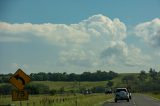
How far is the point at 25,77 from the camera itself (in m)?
24.1

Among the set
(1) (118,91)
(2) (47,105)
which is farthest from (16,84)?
(1) (118,91)

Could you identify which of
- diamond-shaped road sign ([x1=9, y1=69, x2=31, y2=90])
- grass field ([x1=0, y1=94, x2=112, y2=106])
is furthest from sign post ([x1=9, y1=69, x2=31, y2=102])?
grass field ([x1=0, y1=94, x2=112, y2=106])

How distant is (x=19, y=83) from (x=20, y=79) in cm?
20

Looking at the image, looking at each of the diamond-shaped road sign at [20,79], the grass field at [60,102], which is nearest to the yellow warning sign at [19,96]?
the diamond-shaped road sign at [20,79]

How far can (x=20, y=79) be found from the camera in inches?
951

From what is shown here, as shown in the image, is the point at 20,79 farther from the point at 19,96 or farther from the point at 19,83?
the point at 19,96

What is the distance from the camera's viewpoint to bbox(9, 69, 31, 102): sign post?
23.8m

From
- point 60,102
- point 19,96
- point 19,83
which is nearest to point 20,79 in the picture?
point 19,83

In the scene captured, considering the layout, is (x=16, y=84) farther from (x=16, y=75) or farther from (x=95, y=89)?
(x=95, y=89)

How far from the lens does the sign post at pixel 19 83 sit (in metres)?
23.8

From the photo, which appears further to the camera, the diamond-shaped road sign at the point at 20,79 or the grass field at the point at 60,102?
the grass field at the point at 60,102

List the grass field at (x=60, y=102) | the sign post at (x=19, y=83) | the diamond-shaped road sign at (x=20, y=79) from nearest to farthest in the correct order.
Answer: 1. the sign post at (x=19, y=83)
2. the diamond-shaped road sign at (x=20, y=79)
3. the grass field at (x=60, y=102)

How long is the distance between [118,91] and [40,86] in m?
99.3

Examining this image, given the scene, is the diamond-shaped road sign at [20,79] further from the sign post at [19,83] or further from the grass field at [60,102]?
the grass field at [60,102]
